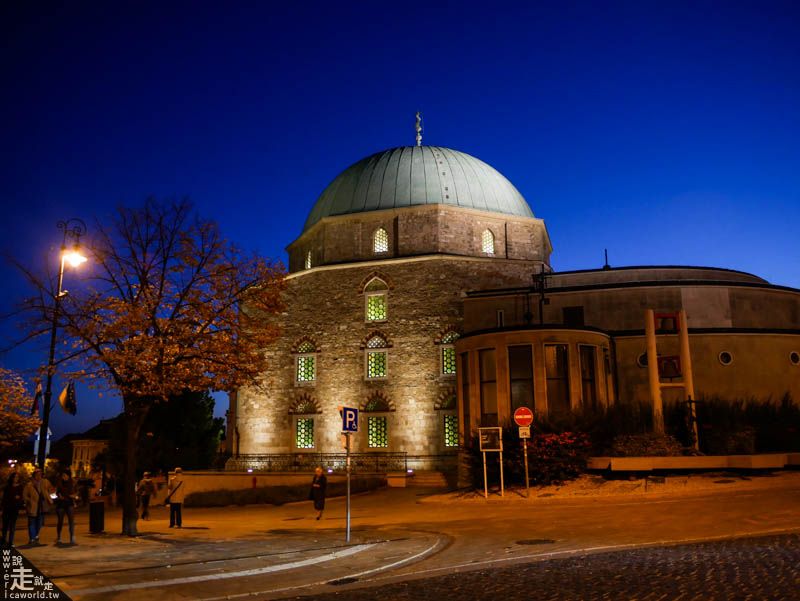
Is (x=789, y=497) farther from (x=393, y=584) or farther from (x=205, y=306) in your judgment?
(x=205, y=306)

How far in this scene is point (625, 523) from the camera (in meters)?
14.7

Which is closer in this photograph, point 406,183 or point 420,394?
point 420,394

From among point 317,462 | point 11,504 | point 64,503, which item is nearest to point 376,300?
point 317,462

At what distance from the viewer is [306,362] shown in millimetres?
36500

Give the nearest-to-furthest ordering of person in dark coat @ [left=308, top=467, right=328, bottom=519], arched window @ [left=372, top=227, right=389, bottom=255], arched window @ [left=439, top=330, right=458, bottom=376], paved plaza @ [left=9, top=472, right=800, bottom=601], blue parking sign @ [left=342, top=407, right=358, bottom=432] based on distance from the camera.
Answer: paved plaza @ [left=9, top=472, right=800, bottom=601] → blue parking sign @ [left=342, top=407, right=358, bottom=432] → person in dark coat @ [left=308, top=467, right=328, bottom=519] → arched window @ [left=439, top=330, right=458, bottom=376] → arched window @ [left=372, top=227, right=389, bottom=255]

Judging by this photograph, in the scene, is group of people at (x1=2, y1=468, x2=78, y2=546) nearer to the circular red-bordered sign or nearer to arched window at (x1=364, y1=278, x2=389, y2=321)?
the circular red-bordered sign

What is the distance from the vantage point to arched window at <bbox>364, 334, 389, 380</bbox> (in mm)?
34469

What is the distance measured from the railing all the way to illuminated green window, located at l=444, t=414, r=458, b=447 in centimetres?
203

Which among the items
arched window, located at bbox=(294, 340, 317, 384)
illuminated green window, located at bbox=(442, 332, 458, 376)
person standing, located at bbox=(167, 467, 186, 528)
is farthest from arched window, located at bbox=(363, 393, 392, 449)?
person standing, located at bbox=(167, 467, 186, 528)

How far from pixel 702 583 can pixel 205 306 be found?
1300cm

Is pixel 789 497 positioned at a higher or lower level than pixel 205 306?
lower

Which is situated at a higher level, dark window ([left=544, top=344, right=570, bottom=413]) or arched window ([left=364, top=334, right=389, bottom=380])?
arched window ([left=364, top=334, right=389, bottom=380])

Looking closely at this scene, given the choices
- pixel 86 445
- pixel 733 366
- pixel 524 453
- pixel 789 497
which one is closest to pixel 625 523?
pixel 789 497

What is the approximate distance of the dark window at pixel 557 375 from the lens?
2573cm
